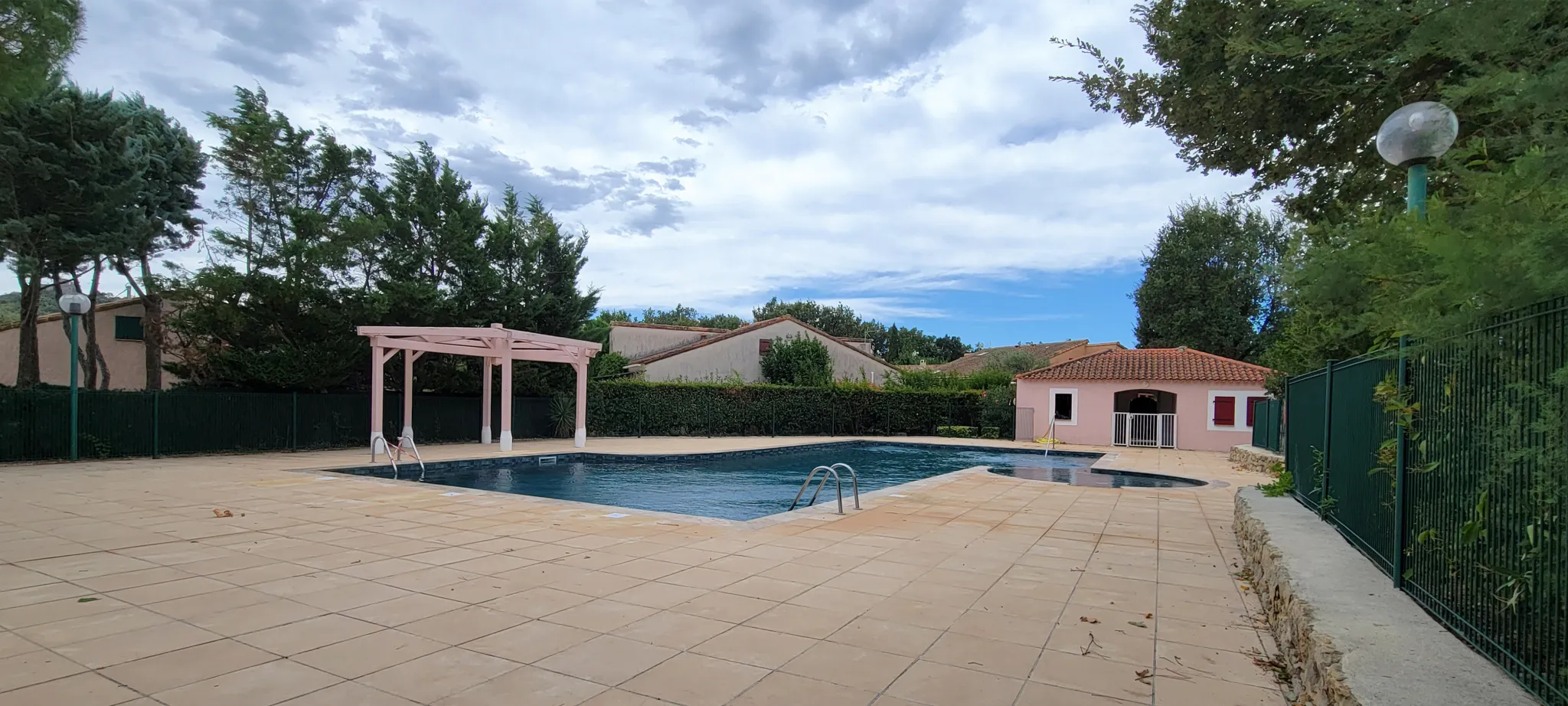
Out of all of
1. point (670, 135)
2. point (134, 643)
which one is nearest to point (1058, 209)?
point (670, 135)

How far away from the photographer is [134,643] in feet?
12.2

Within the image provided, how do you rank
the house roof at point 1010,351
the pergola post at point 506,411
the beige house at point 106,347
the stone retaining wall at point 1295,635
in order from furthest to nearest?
the house roof at point 1010,351
the beige house at point 106,347
the pergola post at point 506,411
the stone retaining wall at point 1295,635

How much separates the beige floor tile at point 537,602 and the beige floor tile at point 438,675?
2.29 feet

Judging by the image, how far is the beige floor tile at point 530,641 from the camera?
3.70 m

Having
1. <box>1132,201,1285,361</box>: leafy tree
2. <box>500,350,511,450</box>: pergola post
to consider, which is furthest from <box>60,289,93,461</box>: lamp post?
<box>1132,201,1285,361</box>: leafy tree

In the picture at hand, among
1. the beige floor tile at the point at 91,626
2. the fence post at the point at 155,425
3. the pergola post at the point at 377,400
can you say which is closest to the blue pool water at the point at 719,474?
the pergola post at the point at 377,400

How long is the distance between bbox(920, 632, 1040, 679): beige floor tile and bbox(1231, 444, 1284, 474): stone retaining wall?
1118 centimetres

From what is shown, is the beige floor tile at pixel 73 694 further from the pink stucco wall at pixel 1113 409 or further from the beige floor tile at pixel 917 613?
the pink stucco wall at pixel 1113 409

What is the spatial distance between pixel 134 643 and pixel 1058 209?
66.2 feet

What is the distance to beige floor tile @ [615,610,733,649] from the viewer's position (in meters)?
3.94

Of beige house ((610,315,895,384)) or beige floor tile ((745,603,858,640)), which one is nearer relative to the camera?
beige floor tile ((745,603,858,640))

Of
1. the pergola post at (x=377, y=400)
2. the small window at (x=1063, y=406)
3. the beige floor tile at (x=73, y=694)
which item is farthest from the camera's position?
the small window at (x=1063, y=406)

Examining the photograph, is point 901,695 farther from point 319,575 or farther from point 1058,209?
point 1058,209

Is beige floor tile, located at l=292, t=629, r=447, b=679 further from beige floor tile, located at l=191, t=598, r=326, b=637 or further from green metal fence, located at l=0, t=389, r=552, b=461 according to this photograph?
green metal fence, located at l=0, t=389, r=552, b=461
